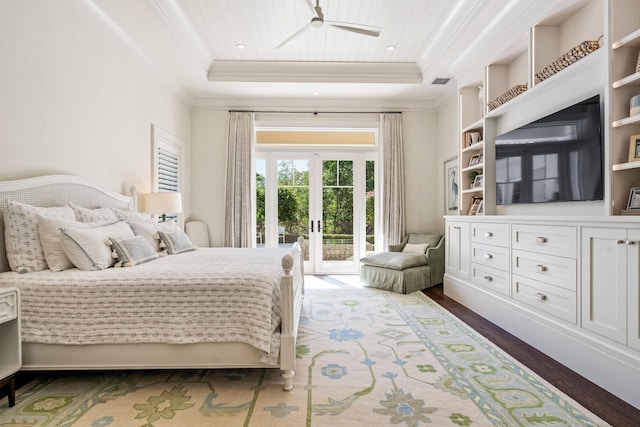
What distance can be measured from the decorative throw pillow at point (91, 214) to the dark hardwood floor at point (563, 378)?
3.42 meters

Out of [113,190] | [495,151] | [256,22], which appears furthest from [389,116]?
[113,190]

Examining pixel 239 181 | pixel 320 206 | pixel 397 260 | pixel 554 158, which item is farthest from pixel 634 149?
pixel 239 181

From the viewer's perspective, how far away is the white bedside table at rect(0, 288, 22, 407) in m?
1.86

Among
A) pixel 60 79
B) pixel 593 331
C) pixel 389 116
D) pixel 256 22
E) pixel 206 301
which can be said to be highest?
pixel 256 22

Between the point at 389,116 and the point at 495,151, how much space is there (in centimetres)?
226

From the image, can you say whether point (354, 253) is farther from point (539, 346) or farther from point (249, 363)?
point (249, 363)

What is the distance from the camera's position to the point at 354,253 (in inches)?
232

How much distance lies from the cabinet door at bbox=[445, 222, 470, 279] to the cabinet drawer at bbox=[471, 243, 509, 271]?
176 millimetres

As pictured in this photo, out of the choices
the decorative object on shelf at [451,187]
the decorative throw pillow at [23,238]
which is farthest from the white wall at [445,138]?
the decorative throw pillow at [23,238]

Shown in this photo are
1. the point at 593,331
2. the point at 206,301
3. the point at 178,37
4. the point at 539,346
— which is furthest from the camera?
the point at 178,37

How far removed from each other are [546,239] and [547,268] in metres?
0.22

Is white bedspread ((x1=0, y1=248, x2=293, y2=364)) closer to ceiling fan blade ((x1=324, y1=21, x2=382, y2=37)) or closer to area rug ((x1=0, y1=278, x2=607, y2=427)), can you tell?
area rug ((x1=0, y1=278, x2=607, y2=427))

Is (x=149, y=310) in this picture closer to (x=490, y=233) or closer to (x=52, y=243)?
(x=52, y=243)

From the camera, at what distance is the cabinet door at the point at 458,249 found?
400 cm
